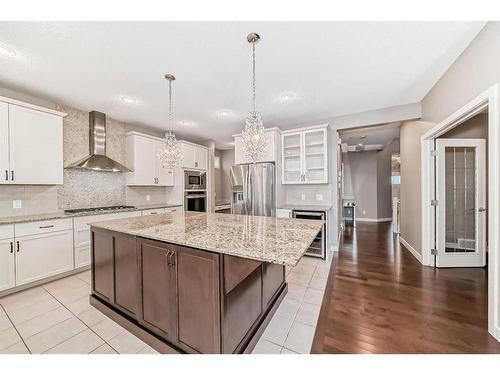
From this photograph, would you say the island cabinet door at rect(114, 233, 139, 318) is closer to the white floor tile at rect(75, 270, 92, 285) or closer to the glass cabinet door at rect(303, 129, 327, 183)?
the white floor tile at rect(75, 270, 92, 285)

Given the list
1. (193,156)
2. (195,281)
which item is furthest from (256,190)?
(195,281)

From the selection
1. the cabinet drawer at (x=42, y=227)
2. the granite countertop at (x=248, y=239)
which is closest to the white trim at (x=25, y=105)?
the cabinet drawer at (x=42, y=227)

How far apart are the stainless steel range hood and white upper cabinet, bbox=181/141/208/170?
4.30 feet

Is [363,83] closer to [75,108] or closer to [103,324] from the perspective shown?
[103,324]

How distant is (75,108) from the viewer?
10.9 feet

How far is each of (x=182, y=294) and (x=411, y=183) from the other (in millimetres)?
4238

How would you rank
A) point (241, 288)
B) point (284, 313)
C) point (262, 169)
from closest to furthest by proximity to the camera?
point (241, 288), point (284, 313), point (262, 169)

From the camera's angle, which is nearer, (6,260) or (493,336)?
(493,336)

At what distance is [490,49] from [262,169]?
292cm

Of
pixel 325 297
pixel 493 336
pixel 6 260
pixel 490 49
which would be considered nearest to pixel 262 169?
pixel 325 297

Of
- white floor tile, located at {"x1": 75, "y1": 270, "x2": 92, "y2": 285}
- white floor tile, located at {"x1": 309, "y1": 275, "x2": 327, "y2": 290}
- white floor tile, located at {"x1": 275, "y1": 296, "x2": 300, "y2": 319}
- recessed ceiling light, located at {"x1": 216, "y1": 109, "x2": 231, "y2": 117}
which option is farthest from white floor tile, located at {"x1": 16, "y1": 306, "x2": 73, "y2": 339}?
recessed ceiling light, located at {"x1": 216, "y1": 109, "x2": 231, "y2": 117}

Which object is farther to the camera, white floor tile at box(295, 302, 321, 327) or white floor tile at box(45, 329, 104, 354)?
white floor tile at box(295, 302, 321, 327)

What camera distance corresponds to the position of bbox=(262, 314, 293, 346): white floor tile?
1659mm

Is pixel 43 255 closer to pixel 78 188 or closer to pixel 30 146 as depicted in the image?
pixel 78 188
